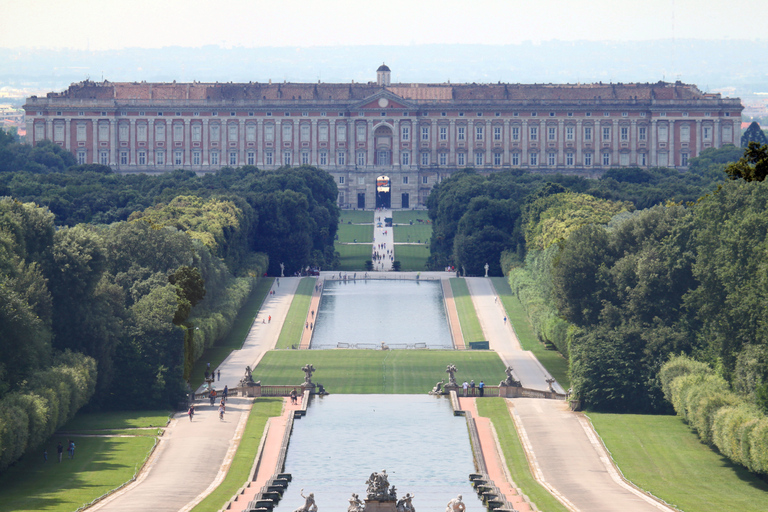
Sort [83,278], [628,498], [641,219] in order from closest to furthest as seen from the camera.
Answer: [628,498]
[83,278]
[641,219]

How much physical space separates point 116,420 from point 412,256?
272 feet

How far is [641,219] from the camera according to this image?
276ft

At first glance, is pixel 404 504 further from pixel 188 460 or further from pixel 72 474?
pixel 72 474

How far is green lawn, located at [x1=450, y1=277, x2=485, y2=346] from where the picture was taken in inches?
3969

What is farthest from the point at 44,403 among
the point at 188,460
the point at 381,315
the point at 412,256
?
the point at 412,256

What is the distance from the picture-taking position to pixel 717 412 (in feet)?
205

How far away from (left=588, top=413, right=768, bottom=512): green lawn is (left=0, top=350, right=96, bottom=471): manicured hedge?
2541 centimetres

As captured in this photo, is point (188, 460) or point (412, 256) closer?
point (188, 460)

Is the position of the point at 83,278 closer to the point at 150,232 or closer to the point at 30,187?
the point at 150,232

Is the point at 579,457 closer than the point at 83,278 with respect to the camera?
Yes

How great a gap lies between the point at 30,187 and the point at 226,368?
60641 millimetres

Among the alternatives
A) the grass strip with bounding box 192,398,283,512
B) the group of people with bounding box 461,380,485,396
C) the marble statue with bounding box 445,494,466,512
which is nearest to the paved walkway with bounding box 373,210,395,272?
the group of people with bounding box 461,380,485,396

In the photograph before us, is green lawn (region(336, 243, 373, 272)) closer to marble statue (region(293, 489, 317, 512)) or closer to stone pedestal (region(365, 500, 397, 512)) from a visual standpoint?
marble statue (region(293, 489, 317, 512))

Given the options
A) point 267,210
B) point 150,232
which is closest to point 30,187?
point 267,210
